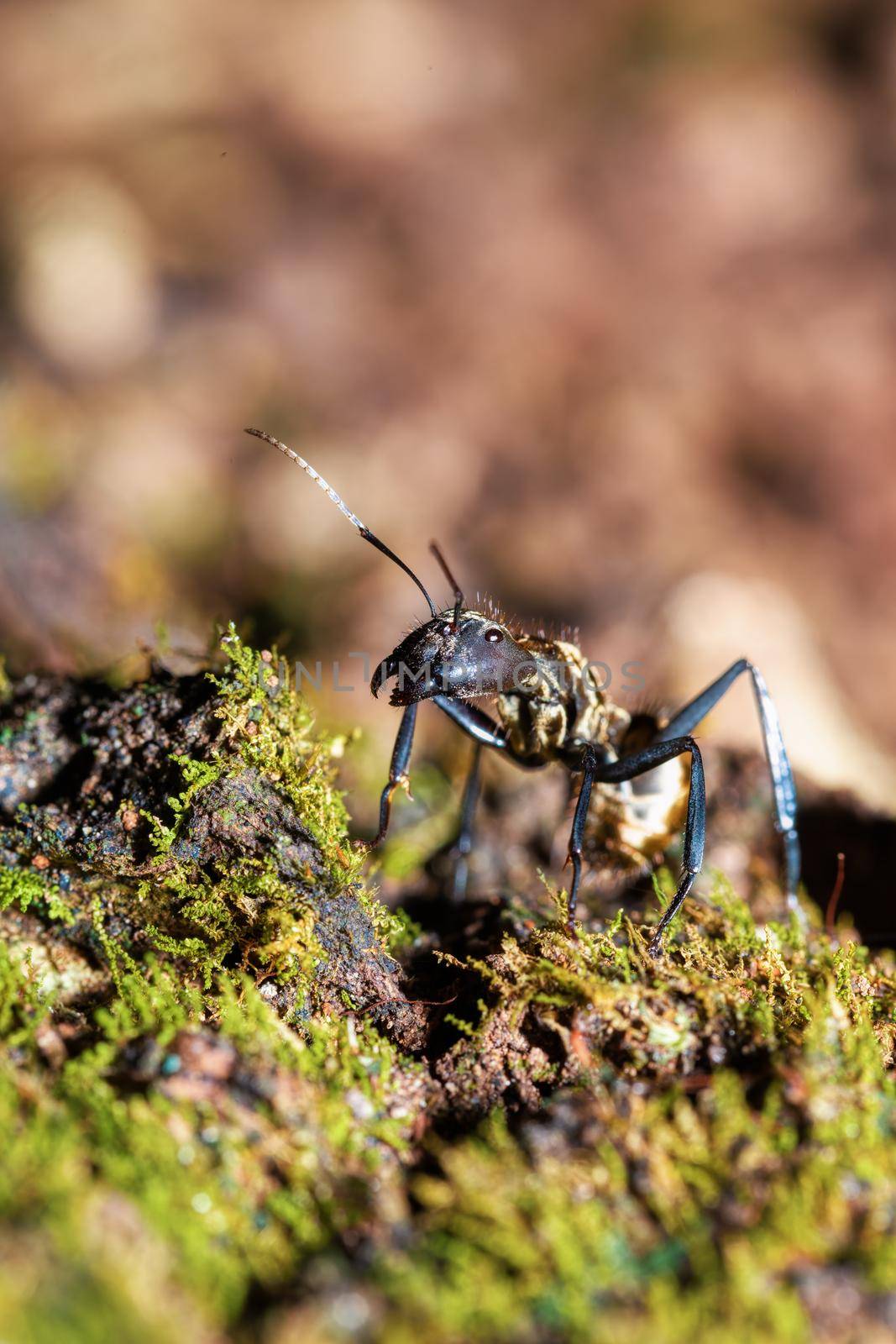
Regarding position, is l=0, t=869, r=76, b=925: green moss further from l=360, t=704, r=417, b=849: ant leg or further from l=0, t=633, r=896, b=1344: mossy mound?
l=360, t=704, r=417, b=849: ant leg

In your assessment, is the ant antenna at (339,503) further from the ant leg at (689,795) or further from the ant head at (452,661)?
the ant leg at (689,795)

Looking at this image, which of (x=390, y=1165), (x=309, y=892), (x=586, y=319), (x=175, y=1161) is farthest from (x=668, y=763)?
(x=586, y=319)

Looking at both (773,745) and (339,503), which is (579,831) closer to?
(773,745)

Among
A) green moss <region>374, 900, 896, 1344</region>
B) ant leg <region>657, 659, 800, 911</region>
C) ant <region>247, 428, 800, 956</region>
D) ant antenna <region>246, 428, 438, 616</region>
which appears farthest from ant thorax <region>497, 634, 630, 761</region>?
green moss <region>374, 900, 896, 1344</region>

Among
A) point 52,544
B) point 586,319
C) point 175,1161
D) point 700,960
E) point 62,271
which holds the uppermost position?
point 586,319

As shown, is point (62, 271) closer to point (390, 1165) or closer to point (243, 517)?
point (243, 517)
